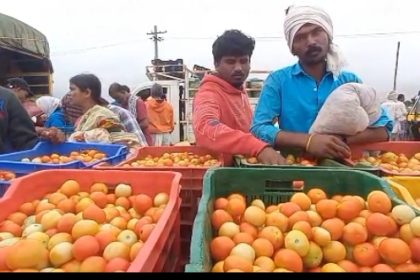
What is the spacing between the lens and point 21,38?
31.4 ft

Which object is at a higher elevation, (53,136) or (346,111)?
(346,111)

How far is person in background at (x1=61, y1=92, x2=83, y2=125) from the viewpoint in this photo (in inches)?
164

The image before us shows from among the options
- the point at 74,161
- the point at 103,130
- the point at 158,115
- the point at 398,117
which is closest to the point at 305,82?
the point at 74,161

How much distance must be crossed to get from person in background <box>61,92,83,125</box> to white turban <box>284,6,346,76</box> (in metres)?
2.55

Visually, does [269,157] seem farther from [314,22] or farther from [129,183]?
[314,22]

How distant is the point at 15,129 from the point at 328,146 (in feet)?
7.83

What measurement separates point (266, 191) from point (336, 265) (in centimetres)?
51

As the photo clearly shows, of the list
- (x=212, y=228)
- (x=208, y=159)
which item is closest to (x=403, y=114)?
(x=208, y=159)

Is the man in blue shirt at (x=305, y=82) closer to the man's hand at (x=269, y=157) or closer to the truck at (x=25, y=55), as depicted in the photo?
the man's hand at (x=269, y=157)

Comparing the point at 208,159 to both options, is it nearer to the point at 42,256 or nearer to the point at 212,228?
the point at 212,228

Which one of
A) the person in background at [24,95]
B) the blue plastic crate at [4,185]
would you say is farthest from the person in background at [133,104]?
the blue plastic crate at [4,185]

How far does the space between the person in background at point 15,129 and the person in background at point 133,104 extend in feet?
10.4

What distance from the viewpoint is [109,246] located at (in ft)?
4.11

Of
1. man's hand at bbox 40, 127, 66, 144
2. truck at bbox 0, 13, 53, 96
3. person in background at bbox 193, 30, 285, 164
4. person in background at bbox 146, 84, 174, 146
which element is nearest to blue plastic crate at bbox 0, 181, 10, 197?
person in background at bbox 193, 30, 285, 164
